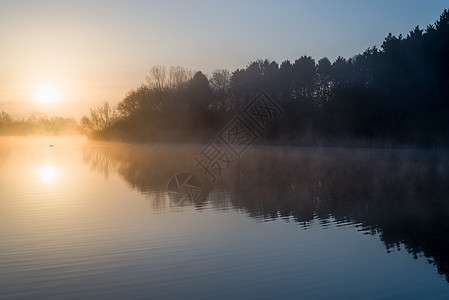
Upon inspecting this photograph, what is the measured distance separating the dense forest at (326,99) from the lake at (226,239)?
16.7 meters

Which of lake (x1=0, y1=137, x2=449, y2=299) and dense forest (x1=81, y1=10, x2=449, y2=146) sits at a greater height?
dense forest (x1=81, y1=10, x2=449, y2=146)

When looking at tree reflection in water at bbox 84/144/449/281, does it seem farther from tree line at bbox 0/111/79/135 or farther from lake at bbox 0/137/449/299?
tree line at bbox 0/111/79/135

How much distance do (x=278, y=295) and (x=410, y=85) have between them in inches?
1356

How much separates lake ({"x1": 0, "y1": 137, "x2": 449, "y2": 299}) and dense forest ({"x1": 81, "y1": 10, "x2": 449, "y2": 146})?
1670 cm

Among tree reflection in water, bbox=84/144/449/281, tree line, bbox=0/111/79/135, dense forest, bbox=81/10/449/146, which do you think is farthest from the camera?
tree line, bbox=0/111/79/135

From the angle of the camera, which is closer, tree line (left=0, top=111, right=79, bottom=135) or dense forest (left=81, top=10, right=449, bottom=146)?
dense forest (left=81, top=10, right=449, bottom=146)

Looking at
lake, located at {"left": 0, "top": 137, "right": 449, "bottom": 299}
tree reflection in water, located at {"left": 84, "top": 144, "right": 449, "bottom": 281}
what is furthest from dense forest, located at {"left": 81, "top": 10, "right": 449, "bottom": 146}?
lake, located at {"left": 0, "top": 137, "right": 449, "bottom": 299}

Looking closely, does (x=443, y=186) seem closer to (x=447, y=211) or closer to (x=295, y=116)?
(x=447, y=211)

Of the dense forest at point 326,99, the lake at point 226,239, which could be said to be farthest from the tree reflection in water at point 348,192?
the dense forest at point 326,99

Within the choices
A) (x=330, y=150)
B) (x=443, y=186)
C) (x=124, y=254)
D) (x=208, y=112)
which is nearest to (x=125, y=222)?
(x=124, y=254)

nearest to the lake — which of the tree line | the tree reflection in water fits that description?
the tree reflection in water

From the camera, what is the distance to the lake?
23.4ft

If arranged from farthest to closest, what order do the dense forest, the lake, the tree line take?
the tree line → the dense forest → the lake

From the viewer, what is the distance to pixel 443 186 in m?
18.2
